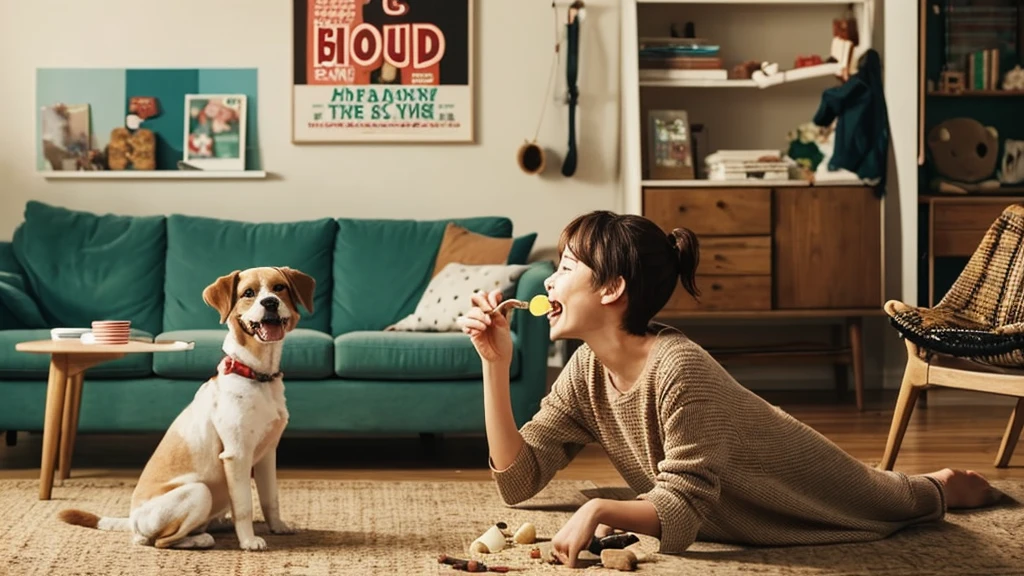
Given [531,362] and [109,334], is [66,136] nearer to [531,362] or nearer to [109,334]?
[109,334]

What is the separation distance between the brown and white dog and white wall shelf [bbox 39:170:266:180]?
274 cm

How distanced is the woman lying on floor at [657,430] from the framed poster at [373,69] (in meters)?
2.87

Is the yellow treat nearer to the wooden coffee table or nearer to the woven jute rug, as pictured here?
the woven jute rug

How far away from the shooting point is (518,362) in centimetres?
388

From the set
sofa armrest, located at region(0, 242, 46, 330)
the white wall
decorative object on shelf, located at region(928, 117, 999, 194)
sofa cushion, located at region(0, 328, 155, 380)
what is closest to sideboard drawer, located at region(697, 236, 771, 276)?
the white wall

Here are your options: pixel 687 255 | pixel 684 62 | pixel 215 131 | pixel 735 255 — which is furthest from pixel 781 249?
pixel 687 255

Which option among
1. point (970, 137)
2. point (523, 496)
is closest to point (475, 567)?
point (523, 496)

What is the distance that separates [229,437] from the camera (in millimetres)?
2539

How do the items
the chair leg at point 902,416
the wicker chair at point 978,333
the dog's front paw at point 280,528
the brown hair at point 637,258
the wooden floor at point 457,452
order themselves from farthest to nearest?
1. the wooden floor at point 457,452
2. the chair leg at point 902,416
3. the wicker chair at point 978,333
4. the dog's front paw at point 280,528
5. the brown hair at point 637,258

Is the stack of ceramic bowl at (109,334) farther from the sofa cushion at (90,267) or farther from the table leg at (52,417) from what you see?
the sofa cushion at (90,267)

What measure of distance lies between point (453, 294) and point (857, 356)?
1.88m

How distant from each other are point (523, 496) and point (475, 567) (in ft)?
1.17

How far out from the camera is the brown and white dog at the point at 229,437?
101 inches

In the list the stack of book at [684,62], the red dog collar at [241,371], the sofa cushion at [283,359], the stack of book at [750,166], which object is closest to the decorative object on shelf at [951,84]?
the stack of book at [750,166]
